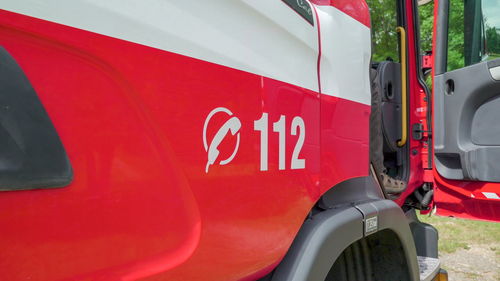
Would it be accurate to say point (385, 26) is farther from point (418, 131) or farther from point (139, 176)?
point (139, 176)

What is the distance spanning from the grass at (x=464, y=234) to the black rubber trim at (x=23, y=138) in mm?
5280

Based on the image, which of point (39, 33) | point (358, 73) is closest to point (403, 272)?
point (358, 73)

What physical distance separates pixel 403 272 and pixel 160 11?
5.08 ft

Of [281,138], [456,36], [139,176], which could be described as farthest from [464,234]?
[139,176]

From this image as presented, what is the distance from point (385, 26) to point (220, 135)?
2507mm

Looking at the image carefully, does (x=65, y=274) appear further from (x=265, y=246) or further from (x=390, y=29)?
(x=390, y=29)

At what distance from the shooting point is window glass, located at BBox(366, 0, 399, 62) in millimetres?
3025

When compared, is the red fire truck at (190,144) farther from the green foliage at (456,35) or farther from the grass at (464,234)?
the grass at (464,234)

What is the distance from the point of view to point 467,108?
2568 millimetres

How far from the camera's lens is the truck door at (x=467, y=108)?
2.47 metres

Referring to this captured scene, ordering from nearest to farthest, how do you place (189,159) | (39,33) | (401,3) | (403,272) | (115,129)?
(39,33) < (115,129) < (189,159) < (403,272) < (401,3)

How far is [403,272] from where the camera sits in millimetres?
1887

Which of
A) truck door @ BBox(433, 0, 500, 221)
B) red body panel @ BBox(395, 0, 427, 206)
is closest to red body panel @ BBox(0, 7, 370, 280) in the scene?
truck door @ BBox(433, 0, 500, 221)

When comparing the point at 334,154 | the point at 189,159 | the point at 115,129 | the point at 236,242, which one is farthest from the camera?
the point at 334,154
